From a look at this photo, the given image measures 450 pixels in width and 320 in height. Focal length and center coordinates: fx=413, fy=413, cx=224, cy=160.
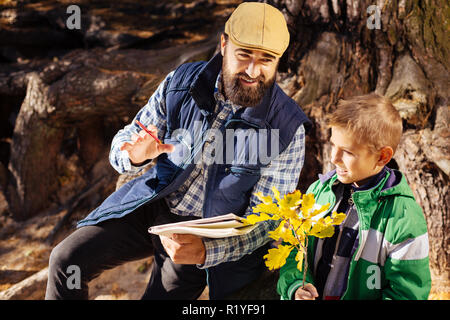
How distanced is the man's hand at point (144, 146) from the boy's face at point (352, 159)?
2.94 feet

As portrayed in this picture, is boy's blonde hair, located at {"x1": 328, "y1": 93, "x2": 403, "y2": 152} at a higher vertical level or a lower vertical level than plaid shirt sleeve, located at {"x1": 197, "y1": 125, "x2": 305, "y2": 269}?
A: higher

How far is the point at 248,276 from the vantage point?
8.80 ft

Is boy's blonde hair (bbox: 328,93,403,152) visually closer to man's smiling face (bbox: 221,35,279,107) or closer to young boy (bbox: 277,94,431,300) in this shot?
young boy (bbox: 277,94,431,300)

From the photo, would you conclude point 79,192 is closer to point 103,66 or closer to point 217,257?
point 103,66

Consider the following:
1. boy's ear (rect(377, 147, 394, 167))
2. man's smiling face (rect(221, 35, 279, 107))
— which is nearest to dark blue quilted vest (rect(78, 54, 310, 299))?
man's smiling face (rect(221, 35, 279, 107))

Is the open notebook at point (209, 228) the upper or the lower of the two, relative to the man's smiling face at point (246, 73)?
lower

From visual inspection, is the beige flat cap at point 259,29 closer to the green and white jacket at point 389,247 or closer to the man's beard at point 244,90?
the man's beard at point 244,90

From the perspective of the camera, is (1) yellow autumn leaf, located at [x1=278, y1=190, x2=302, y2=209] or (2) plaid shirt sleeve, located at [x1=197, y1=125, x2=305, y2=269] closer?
(1) yellow autumn leaf, located at [x1=278, y1=190, x2=302, y2=209]

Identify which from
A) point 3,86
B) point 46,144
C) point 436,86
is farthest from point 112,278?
point 436,86

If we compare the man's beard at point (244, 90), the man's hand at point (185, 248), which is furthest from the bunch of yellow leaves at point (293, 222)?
the man's beard at point (244, 90)

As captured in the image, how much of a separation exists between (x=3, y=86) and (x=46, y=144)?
909mm

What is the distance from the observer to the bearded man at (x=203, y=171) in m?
2.36

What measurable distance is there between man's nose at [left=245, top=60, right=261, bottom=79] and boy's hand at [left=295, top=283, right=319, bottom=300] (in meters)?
1.15

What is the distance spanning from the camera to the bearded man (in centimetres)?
236
